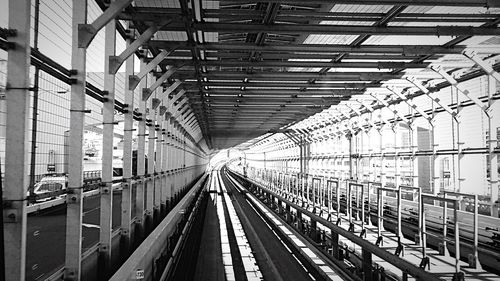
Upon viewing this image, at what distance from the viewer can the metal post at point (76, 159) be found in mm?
4281

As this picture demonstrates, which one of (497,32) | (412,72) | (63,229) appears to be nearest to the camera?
(63,229)

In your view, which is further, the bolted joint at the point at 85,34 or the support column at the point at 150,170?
the support column at the point at 150,170

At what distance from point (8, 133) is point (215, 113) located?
17.7 metres

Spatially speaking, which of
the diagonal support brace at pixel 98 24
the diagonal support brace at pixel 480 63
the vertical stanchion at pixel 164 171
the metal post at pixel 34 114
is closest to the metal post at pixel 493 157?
the diagonal support brace at pixel 480 63

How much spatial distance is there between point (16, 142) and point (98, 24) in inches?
67.5

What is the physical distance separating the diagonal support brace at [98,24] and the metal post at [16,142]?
1.11m

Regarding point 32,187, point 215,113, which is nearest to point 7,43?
point 32,187

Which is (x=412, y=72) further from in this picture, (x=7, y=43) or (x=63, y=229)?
(x=7, y=43)

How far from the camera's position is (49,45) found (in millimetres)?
4039

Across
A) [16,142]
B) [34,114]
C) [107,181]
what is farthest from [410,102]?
[16,142]

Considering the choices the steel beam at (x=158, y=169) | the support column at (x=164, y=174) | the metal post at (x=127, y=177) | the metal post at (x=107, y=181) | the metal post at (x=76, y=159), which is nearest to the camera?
the metal post at (x=76, y=159)

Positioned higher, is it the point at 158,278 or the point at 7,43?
the point at 7,43

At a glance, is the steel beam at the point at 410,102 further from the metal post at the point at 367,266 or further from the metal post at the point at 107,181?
the metal post at the point at 107,181

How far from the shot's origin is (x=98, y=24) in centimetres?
440
